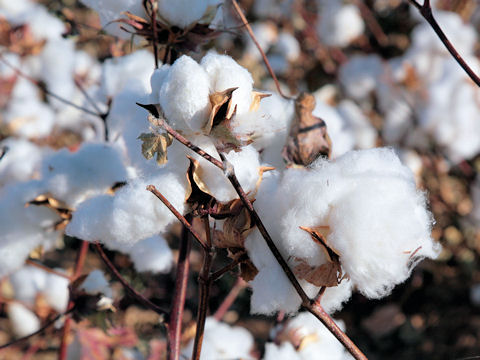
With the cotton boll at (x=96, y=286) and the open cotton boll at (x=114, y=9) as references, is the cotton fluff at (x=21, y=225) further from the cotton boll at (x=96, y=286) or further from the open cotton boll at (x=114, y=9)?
the open cotton boll at (x=114, y=9)

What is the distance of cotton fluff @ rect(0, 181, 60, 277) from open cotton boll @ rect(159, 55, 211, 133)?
46 centimetres

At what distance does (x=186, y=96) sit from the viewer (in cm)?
57

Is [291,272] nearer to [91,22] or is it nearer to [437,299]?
[437,299]

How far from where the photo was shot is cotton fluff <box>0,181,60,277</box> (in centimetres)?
94

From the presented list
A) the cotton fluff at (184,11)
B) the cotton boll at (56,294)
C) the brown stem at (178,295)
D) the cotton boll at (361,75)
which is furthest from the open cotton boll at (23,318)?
the cotton boll at (361,75)

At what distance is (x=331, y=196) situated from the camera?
1.89 feet

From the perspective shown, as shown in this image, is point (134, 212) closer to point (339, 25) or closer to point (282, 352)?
point (282, 352)

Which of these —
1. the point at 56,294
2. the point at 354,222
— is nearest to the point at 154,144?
the point at 354,222

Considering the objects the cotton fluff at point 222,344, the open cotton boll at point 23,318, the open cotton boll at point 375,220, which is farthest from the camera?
the open cotton boll at point 23,318

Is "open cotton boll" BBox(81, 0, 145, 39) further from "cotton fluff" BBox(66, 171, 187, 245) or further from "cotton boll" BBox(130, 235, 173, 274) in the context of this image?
"cotton boll" BBox(130, 235, 173, 274)

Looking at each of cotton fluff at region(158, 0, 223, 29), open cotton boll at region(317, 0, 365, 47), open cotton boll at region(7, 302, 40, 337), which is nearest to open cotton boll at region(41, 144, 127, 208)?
cotton fluff at region(158, 0, 223, 29)

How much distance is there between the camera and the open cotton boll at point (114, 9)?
2.53 feet

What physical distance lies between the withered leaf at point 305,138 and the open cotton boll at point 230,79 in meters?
0.30

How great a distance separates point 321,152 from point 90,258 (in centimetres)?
175
